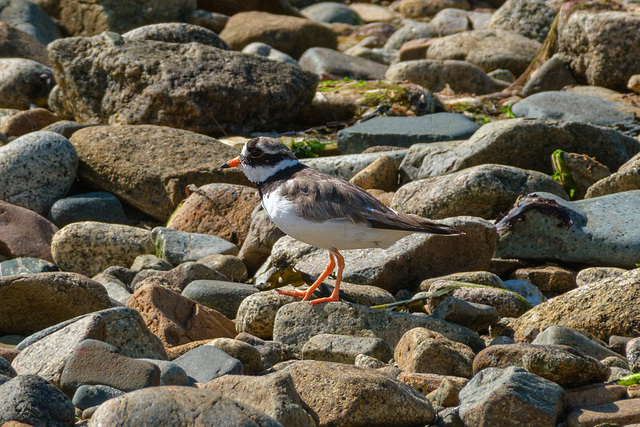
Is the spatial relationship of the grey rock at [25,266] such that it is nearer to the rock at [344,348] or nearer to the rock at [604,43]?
the rock at [344,348]

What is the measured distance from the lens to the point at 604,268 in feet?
24.7

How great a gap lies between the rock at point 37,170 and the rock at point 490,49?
38.5ft

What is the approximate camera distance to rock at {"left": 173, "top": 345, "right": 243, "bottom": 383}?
4.76m

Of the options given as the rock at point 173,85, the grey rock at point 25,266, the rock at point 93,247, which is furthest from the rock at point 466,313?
the rock at point 173,85

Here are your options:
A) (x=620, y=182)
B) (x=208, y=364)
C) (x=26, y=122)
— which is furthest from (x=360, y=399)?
(x=26, y=122)

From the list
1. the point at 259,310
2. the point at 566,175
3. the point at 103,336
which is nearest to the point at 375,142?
the point at 566,175

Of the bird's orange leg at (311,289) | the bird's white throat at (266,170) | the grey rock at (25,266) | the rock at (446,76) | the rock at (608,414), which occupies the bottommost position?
the rock at (446,76)

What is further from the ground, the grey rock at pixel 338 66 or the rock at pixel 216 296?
the rock at pixel 216 296

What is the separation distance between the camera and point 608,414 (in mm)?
4242

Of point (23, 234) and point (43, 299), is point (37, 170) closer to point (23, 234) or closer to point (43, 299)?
→ point (23, 234)

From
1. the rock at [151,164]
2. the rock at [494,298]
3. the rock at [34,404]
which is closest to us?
the rock at [34,404]

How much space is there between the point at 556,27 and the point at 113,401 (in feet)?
50.1

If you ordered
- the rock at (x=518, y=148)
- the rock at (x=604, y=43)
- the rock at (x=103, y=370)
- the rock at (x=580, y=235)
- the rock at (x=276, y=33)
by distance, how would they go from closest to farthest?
the rock at (x=103, y=370), the rock at (x=580, y=235), the rock at (x=518, y=148), the rock at (x=604, y=43), the rock at (x=276, y=33)

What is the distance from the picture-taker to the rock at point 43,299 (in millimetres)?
5930
